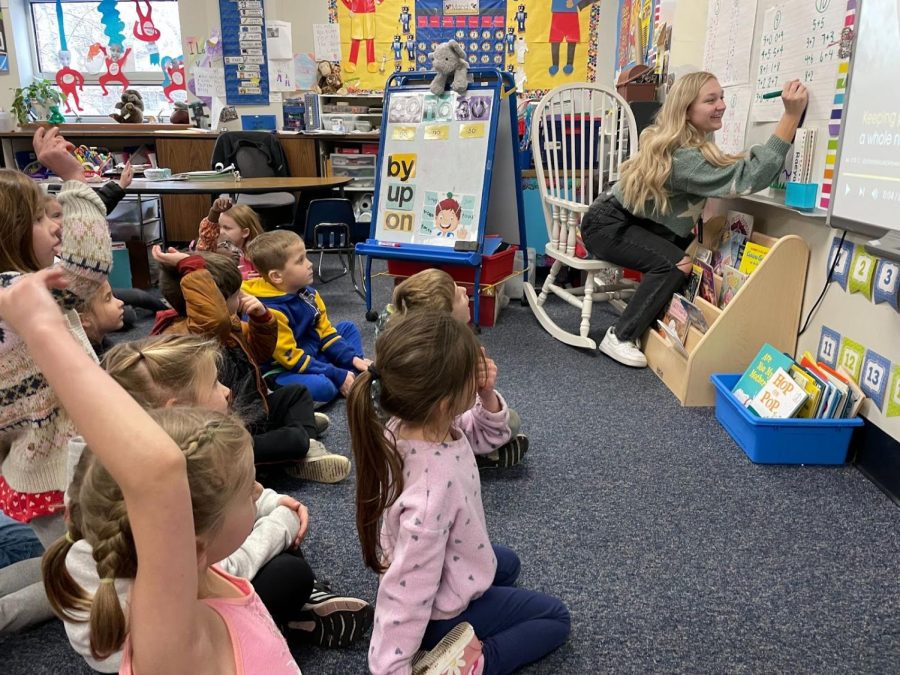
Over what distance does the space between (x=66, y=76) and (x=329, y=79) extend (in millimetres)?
2293

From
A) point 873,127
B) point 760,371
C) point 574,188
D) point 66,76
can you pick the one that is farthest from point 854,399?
point 66,76

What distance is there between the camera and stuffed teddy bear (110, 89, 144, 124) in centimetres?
534

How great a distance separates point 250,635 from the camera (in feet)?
2.52

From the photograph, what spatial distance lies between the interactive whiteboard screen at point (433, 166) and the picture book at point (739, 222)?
109 cm

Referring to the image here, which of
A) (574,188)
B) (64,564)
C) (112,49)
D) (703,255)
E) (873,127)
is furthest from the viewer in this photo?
(112,49)

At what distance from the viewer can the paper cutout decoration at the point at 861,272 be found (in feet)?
5.90

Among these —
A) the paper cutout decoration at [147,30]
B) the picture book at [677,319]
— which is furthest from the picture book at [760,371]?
the paper cutout decoration at [147,30]

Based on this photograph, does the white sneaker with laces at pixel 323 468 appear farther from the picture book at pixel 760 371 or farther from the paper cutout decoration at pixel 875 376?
the paper cutout decoration at pixel 875 376

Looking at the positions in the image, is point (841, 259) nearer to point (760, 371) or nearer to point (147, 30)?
point (760, 371)

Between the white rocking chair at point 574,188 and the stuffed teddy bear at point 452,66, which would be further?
the stuffed teddy bear at point 452,66

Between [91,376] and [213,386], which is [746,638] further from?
[91,376]

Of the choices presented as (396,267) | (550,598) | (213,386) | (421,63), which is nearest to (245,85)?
(421,63)

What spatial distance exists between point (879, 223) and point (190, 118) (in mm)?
5090

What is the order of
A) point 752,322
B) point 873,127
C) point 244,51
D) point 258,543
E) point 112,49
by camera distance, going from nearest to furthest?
point 258,543 → point 873,127 → point 752,322 → point 244,51 → point 112,49
